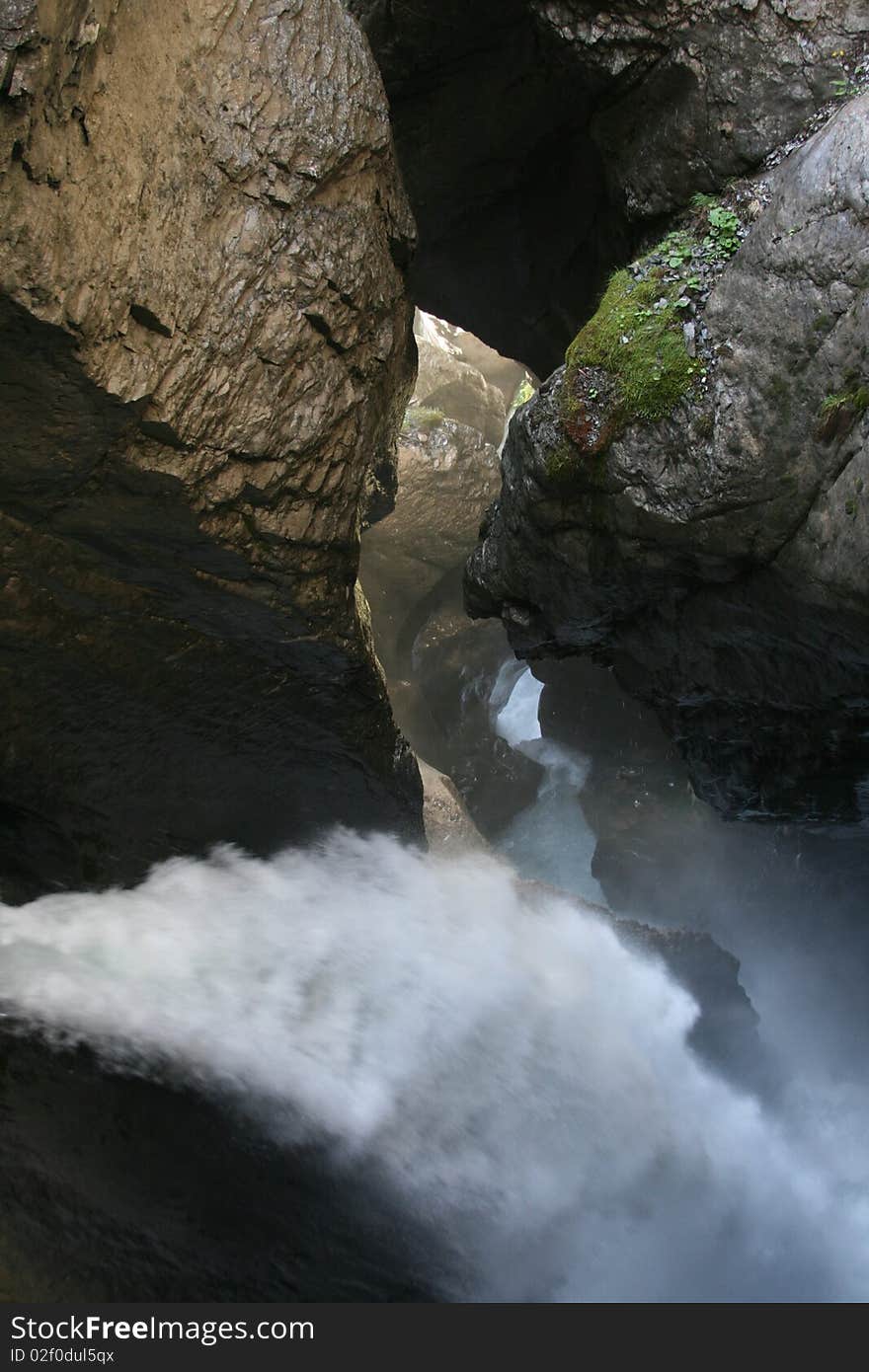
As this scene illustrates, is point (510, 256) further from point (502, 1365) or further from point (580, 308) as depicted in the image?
point (502, 1365)

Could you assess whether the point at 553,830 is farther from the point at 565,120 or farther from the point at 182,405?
the point at 182,405

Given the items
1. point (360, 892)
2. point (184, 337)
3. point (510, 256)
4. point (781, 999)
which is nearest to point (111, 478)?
point (184, 337)

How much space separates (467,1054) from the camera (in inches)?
319

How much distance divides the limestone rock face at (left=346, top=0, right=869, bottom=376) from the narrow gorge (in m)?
0.04

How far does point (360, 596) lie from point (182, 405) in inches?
121

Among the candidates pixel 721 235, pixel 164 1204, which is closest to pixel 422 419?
pixel 721 235

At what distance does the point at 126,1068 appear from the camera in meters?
5.64

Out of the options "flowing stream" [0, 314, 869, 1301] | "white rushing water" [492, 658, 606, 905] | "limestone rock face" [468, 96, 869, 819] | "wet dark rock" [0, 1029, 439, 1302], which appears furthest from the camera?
"white rushing water" [492, 658, 606, 905]

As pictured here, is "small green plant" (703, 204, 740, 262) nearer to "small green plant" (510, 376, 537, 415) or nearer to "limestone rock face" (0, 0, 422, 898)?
"limestone rock face" (0, 0, 422, 898)

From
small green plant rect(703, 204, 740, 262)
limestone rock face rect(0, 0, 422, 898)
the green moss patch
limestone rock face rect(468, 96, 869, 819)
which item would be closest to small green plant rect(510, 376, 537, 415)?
the green moss patch

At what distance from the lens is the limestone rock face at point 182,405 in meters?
4.66

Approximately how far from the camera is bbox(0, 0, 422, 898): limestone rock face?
15.3 feet

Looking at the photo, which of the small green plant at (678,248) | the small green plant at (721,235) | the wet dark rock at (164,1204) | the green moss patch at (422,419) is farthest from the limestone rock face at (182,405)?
the green moss patch at (422,419)

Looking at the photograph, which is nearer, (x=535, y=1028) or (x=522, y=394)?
(x=535, y=1028)
